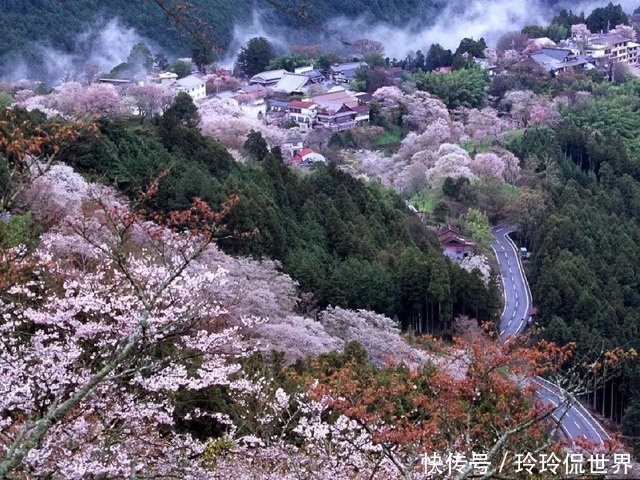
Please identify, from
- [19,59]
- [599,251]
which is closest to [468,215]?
[599,251]

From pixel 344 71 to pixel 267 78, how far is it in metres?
4.26

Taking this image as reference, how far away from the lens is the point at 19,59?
1524 inches

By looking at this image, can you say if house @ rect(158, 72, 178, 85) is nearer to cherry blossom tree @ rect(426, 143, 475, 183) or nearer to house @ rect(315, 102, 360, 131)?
house @ rect(315, 102, 360, 131)

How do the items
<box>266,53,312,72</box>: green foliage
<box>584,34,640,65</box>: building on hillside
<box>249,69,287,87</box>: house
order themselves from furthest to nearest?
<box>584,34,640,65</box>: building on hillside
<box>266,53,312,72</box>: green foliage
<box>249,69,287,87</box>: house

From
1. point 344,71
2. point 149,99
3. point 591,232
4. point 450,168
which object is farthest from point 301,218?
point 344,71

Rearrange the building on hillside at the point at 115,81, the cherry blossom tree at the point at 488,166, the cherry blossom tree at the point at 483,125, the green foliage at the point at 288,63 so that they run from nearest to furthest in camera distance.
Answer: the cherry blossom tree at the point at 488,166, the cherry blossom tree at the point at 483,125, the building on hillside at the point at 115,81, the green foliage at the point at 288,63

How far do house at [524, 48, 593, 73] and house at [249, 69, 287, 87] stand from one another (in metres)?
13.5

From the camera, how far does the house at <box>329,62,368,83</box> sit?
41.8m

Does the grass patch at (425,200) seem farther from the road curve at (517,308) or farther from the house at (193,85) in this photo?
the house at (193,85)

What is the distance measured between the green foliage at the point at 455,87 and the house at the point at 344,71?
3.38 meters

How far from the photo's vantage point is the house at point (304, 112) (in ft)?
117

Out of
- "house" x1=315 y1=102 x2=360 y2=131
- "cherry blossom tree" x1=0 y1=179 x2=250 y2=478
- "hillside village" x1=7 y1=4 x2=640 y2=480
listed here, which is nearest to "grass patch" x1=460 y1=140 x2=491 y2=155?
"hillside village" x1=7 y1=4 x2=640 y2=480

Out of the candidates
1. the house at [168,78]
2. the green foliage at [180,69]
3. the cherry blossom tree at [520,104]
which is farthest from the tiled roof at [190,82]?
the cherry blossom tree at [520,104]

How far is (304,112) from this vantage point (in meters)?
35.7
